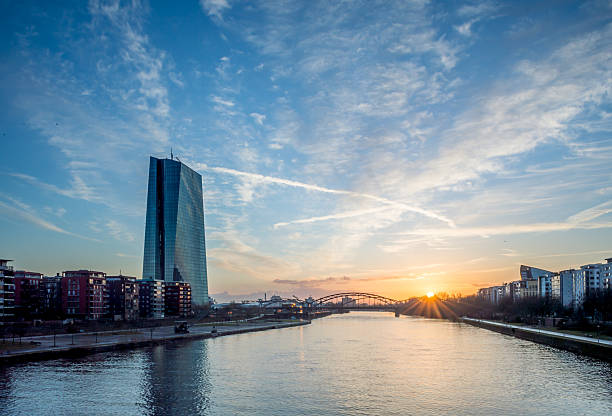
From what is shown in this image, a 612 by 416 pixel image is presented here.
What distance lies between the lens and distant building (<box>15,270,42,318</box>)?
70938 millimetres

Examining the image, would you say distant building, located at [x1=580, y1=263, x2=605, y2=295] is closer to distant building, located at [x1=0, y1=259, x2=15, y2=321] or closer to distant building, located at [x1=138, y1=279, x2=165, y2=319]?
distant building, located at [x1=138, y1=279, x2=165, y2=319]

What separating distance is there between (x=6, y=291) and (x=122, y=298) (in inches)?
1220

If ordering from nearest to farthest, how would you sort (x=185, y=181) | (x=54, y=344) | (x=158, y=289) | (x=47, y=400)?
(x=47, y=400), (x=54, y=344), (x=158, y=289), (x=185, y=181)

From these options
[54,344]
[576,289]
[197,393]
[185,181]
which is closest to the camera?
[197,393]

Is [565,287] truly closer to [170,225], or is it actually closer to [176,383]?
[170,225]

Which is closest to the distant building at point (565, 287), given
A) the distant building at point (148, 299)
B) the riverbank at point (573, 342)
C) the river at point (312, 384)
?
the riverbank at point (573, 342)

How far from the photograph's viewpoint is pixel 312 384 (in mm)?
31141

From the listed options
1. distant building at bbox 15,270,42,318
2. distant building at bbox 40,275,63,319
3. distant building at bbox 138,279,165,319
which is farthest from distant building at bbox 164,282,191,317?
distant building at bbox 15,270,42,318

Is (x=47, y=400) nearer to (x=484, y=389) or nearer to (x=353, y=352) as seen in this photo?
(x=484, y=389)

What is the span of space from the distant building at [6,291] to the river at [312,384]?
26.1m

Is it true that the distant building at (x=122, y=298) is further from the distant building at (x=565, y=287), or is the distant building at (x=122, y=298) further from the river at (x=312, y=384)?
the distant building at (x=565, y=287)

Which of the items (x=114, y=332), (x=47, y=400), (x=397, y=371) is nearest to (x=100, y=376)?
(x=47, y=400)

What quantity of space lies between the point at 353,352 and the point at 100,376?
23.1 m

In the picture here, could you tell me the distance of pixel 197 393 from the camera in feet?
92.4
